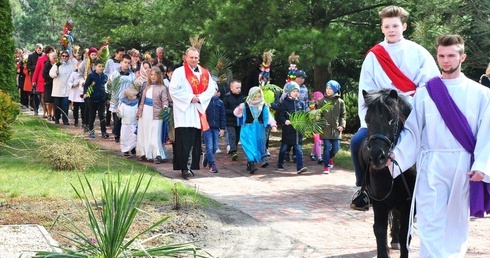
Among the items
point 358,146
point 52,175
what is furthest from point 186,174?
point 358,146

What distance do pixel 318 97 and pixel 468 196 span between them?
32.4ft

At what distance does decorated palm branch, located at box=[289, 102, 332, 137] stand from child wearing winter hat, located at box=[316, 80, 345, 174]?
170 mm

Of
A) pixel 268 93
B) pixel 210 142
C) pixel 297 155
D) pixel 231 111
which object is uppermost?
pixel 268 93

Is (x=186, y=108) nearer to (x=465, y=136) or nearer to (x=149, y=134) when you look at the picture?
(x=149, y=134)

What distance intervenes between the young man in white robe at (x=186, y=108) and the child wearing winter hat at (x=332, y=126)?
91.5 inches

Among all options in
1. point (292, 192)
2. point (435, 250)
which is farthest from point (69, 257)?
point (292, 192)

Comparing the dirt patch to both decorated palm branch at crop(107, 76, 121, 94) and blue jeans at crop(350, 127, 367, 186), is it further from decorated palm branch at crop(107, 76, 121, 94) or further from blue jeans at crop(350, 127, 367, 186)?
decorated palm branch at crop(107, 76, 121, 94)

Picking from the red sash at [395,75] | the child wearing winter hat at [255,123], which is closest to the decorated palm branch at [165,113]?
the child wearing winter hat at [255,123]

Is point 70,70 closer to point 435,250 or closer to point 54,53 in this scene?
point 54,53

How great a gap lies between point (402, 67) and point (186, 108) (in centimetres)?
636

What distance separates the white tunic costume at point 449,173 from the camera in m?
6.84

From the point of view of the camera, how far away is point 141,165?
15.8 metres

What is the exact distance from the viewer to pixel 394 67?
27.9 ft

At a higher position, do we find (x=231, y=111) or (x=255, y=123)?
(x=231, y=111)
